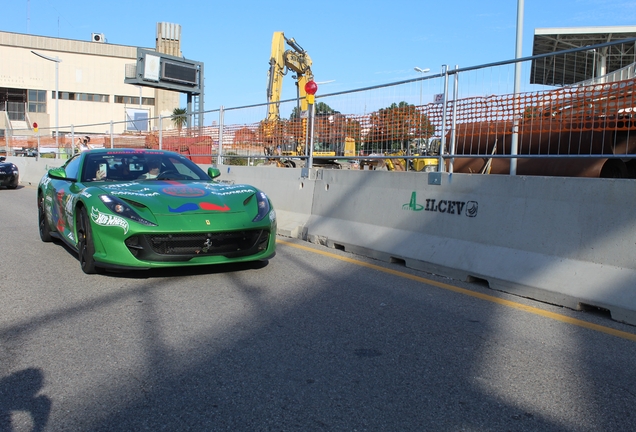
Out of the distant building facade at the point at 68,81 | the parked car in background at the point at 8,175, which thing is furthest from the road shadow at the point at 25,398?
the distant building facade at the point at 68,81

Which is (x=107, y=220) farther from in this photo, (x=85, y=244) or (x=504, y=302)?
(x=504, y=302)

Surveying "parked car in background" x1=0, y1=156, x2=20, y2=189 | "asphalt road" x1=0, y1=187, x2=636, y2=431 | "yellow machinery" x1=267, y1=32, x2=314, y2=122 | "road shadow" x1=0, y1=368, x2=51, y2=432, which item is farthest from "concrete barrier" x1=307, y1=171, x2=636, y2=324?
"yellow machinery" x1=267, y1=32, x2=314, y2=122

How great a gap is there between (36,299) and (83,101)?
7514cm

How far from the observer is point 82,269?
19.2ft

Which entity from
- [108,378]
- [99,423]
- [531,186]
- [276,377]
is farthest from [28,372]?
[531,186]

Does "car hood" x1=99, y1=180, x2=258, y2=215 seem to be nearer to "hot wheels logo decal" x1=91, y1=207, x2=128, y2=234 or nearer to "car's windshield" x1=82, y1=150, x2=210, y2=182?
"hot wheels logo decal" x1=91, y1=207, x2=128, y2=234

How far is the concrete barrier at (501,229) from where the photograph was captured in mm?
4773

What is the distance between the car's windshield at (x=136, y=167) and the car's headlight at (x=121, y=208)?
100 centimetres

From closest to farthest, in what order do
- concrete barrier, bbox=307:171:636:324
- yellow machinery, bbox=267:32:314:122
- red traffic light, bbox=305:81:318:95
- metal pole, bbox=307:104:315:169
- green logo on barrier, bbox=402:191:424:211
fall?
1. concrete barrier, bbox=307:171:636:324
2. green logo on barrier, bbox=402:191:424:211
3. red traffic light, bbox=305:81:318:95
4. metal pole, bbox=307:104:315:169
5. yellow machinery, bbox=267:32:314:122

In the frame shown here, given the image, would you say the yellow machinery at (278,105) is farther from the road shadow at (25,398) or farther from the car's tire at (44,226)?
the road shadow at (25,398)

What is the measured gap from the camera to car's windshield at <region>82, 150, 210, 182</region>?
21.4 ft

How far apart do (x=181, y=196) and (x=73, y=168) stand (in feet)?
7.10

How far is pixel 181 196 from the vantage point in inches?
223

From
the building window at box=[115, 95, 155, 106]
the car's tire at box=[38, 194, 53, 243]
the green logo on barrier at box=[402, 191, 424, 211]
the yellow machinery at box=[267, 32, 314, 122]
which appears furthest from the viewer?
the building window at box=[115, 95, 155, 106]
